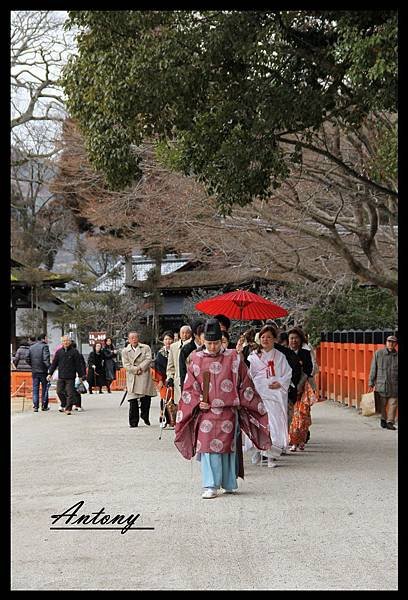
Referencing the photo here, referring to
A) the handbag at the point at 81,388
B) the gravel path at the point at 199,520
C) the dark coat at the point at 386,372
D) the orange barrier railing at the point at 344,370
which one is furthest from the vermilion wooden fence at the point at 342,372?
the gravel path at the point at 199,520

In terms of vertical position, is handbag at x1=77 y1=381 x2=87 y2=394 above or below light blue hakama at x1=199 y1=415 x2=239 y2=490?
below

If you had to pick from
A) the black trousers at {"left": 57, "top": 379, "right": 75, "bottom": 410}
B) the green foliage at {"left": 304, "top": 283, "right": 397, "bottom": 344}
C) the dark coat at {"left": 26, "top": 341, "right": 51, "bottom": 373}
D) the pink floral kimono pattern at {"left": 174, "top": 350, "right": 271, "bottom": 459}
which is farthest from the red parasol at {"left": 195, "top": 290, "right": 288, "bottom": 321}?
the green foliage at {"left": 304, "top": 283, "right": 397, "bottom": 344}

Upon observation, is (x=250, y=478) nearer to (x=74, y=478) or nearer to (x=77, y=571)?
(x=74, y=478)

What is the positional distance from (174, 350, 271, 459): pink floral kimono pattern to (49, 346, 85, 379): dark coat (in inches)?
438

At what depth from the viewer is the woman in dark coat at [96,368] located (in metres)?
29.5

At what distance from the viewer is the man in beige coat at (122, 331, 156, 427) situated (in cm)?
1805

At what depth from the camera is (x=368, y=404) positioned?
20062 mm

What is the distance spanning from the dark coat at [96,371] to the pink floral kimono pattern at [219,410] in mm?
19127

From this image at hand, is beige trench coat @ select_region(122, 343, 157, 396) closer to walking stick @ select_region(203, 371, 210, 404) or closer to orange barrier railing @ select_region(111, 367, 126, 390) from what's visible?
walking stick @ select_region(203, 371, 210, 404)

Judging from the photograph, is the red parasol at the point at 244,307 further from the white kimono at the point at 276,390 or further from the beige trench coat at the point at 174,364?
the white kimono at the point at 276,390

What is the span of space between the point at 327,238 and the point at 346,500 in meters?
10.9

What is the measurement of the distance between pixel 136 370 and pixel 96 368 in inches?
490

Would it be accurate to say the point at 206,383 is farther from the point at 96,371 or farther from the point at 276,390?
the point at 96,371

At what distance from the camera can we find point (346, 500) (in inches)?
386
